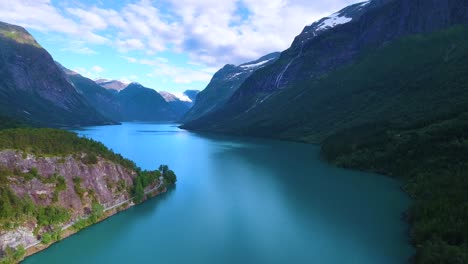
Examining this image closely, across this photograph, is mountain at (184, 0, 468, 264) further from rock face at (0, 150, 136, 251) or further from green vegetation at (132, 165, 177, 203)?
rock face at (0, 150, 136, 251)

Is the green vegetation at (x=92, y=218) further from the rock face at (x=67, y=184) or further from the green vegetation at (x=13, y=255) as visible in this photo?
the green vegetation at (x=13, y=255)

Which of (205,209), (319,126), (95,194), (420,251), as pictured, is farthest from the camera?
(319,126)

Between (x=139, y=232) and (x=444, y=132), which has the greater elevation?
(x=444, y=132)

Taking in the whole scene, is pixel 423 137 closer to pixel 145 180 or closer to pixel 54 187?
pixel 145 180

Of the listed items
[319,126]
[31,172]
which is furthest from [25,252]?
[319,126]

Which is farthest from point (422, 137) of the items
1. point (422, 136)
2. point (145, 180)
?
point (145, 180)

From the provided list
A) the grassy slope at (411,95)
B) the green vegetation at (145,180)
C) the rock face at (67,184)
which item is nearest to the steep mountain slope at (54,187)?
the rock face at (67,184)

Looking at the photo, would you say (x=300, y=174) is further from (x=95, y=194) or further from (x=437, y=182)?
(x=95, y=194)
